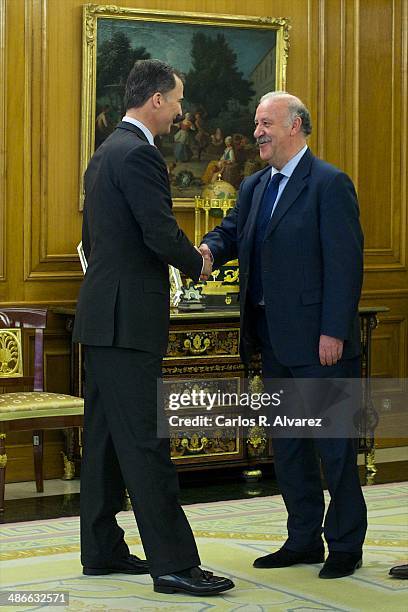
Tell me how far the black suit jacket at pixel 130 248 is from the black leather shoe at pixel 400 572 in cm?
129

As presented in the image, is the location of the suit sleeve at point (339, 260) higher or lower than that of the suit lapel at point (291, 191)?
lower

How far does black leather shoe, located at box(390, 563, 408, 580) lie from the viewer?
4.54 m

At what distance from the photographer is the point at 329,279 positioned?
14.9 ft

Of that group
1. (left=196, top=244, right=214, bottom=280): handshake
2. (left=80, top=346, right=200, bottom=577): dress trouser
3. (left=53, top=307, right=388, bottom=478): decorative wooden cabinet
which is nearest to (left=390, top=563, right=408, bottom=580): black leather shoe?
(left=80, top=346, right=200, bottom=577): dress trouser

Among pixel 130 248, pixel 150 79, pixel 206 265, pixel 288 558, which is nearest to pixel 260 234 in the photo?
pixel 206 265

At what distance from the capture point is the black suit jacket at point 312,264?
4.52 meters

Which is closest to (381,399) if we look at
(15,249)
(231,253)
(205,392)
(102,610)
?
(205,392)

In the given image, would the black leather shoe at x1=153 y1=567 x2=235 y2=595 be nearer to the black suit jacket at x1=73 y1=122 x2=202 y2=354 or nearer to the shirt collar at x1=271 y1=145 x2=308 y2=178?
the black suit jacket at x1=73 y1=122 x2=202 y2=354

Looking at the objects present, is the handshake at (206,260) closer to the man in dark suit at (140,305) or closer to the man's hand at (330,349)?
the man in dark suit at (140,305)

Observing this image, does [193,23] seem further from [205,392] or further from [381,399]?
[381,399]

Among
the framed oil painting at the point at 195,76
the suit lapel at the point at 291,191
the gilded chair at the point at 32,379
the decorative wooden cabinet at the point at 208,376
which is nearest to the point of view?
the suit lapel at the point at 291,191

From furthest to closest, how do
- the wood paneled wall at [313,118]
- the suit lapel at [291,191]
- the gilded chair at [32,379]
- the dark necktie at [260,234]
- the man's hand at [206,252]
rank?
the wood paneled wall at [313,118] < the gilded chair at [32,379] < the man's hand at [206,252] < the dark necktie at [260,234] < the suit lapel at [291,191]

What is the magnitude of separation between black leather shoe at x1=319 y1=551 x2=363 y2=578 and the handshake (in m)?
1.22

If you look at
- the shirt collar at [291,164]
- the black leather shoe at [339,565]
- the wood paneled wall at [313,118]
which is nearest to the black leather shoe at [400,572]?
the black leather shoe at [339,565]
